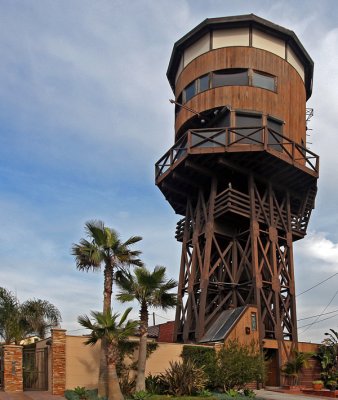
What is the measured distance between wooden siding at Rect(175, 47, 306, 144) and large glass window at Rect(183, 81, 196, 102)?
0.39 metres

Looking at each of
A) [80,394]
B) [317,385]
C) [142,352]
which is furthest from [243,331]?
[80,394]

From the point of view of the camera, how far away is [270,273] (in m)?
35.1

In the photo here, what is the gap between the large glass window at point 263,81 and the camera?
37.4m

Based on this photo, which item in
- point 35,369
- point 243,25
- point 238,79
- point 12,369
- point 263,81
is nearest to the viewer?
point 12,369

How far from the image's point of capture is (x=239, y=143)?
35.1 m

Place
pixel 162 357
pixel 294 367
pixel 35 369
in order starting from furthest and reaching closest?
pixel 294 367 → pixel 162 357 → pixel 35 369

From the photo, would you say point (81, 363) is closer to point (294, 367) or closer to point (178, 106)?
point (294, 367)

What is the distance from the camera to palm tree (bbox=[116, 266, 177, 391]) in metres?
23.2

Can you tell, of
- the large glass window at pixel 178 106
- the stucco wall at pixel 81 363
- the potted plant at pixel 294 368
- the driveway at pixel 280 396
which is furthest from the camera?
the large glass window at pixel 178 106

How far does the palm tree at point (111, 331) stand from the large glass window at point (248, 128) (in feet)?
53.8

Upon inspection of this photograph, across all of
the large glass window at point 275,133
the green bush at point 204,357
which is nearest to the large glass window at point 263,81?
the large glass window at point 275,133

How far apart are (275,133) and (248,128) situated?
6.52 feet

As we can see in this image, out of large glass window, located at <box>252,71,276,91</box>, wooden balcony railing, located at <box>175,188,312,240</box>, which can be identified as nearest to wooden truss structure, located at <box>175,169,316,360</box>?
wooden balcony railing, located at <box>175,188,312,240</box>

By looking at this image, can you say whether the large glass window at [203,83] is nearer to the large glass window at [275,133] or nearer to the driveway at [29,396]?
the large glass window at [275,133]
